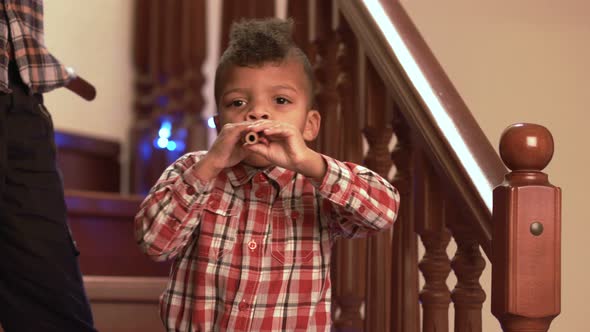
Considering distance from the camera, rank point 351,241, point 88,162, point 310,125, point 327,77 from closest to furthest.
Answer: point 310,125, point 351,241, point 327,77, point 88,162

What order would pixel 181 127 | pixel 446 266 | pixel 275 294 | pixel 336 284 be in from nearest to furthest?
pixel 275 294 < pixel 446 266 < pixel 336 284 < pixel 181 127

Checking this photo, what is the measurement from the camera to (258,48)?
4.84 feet

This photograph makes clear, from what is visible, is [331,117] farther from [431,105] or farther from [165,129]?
[165,129]

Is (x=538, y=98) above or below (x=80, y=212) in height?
above

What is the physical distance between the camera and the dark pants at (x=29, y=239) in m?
1.70

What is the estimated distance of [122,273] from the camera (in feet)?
9.14

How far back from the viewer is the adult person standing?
1699 millimetres

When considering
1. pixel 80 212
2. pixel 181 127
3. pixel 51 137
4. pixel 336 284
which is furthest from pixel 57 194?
pixel 181 127

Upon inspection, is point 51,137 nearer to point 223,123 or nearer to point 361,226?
point 223,123

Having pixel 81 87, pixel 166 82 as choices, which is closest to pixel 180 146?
pixel 166 82

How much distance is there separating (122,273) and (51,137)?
1084 millimetres

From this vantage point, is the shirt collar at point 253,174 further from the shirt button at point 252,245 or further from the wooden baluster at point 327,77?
the wooden baluster at point 327,77

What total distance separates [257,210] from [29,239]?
0.51 metres

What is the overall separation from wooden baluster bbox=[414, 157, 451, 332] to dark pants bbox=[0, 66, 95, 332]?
672 millimetres
